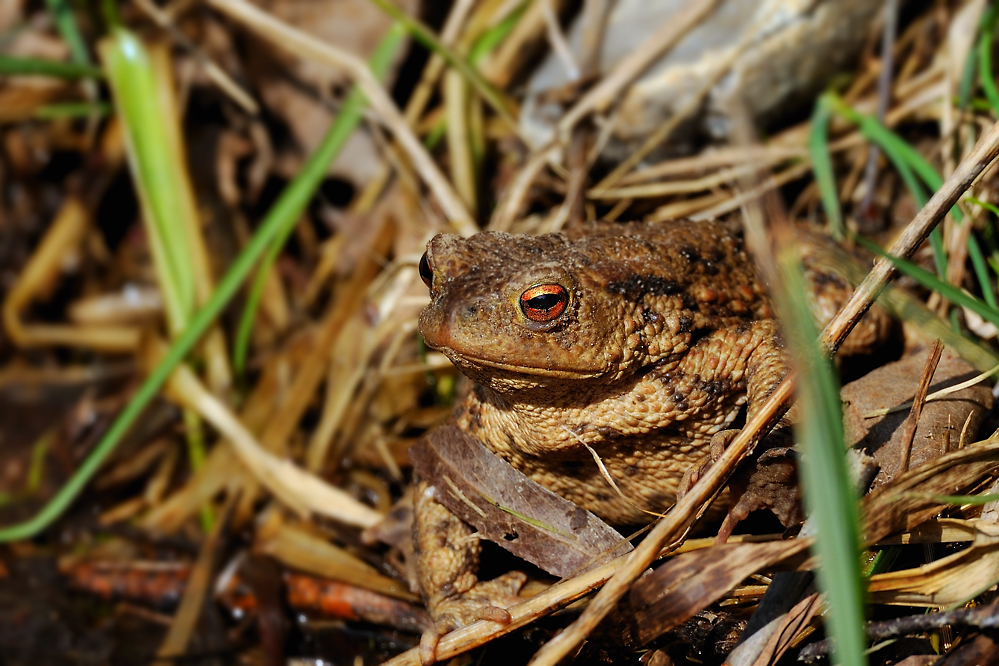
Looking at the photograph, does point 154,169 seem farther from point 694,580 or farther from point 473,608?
point 694,580

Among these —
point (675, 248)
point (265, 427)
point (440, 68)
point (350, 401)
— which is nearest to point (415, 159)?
point (440, 68)

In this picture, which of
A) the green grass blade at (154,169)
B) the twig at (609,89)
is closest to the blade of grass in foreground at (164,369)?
the green grass blade at (154,169)

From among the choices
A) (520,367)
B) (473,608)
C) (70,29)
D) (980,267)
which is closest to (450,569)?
(473,608)

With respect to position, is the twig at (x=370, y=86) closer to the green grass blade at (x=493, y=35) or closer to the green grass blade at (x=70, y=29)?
the green grass blade at (x=493, y=35)

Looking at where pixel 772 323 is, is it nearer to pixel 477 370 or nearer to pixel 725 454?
pixel 725 454

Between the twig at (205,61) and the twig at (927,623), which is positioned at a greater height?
the twig at (205,61)
